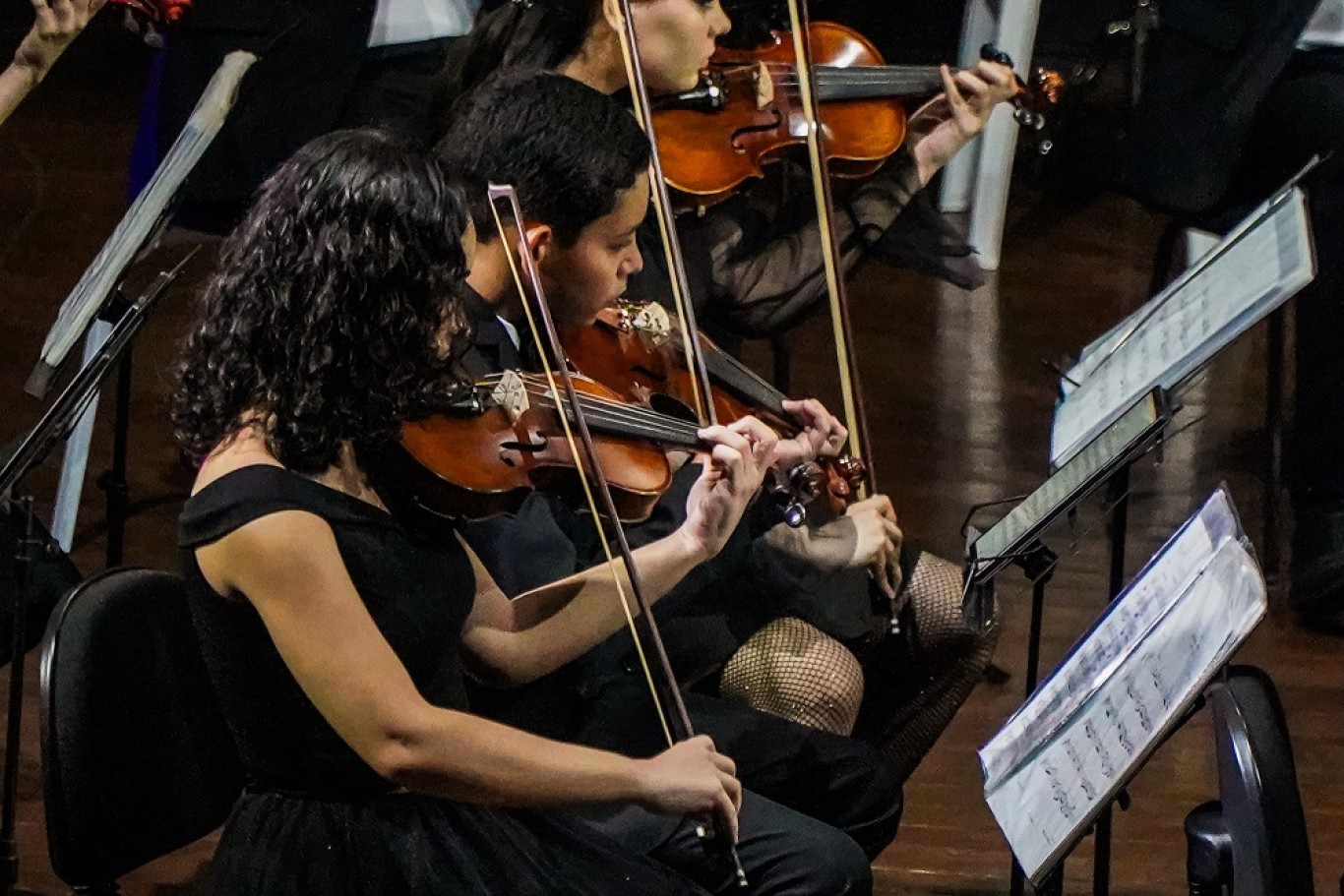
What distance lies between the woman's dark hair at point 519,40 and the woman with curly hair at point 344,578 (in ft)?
2.66

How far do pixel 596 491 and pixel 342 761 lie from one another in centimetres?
39

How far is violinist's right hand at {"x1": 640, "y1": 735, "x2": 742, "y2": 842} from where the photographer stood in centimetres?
145

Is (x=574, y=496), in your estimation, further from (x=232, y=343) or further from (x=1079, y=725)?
(x=1079, y=725)

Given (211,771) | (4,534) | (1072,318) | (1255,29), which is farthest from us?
(1072,318)

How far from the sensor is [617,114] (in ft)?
6.15

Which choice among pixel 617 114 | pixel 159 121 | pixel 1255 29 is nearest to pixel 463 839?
pixel 617 114

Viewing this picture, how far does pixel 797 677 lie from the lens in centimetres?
196

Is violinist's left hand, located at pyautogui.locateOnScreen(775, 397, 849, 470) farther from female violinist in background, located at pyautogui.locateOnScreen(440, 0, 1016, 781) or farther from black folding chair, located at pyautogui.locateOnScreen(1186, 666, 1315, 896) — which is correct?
black folding chair, located at pyautogui.locateOnScreen(1186, 666, 1315, 896)

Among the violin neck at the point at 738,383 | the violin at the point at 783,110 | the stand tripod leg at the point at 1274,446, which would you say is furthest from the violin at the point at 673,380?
the stand tripod leg at the point at 1274,446

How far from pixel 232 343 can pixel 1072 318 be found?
2662 mm

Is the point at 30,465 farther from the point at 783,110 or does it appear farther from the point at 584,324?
the point at 783,110

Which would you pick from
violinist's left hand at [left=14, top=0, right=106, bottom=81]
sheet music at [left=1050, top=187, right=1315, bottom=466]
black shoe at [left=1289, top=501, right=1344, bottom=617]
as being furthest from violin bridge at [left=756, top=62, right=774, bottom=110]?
black shoe at [left=1289, top=501, right=1344, bottom=617]

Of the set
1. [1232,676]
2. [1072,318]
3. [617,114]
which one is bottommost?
[1072,318]

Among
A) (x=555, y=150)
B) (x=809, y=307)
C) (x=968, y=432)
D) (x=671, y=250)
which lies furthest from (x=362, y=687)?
(x=968, y=432)
